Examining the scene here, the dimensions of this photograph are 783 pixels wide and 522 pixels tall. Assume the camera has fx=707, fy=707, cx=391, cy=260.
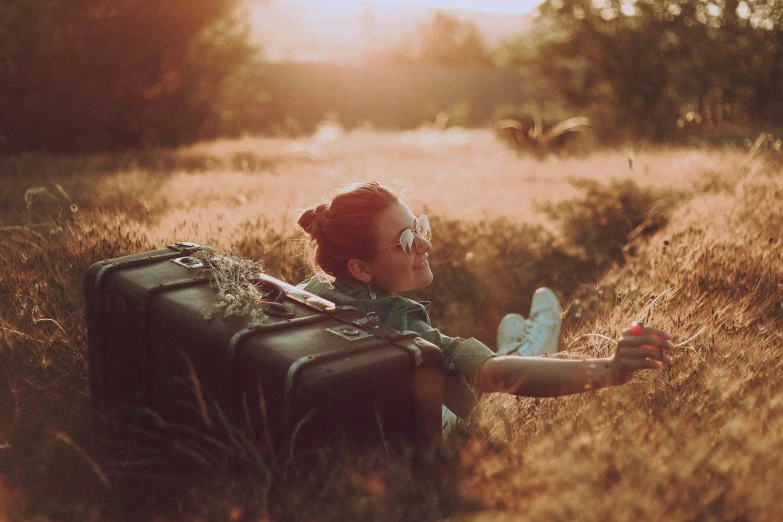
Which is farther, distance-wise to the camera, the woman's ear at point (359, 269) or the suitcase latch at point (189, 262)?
the suitcase latch at point (189, 262)

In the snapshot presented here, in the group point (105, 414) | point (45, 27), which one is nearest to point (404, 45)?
point (45, 27)

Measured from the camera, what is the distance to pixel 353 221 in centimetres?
296

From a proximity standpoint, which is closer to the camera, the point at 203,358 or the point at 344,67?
the point at 203,358

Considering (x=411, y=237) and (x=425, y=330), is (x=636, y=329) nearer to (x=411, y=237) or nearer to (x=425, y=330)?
(x=425, y=330)

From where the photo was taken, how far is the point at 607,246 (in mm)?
5957

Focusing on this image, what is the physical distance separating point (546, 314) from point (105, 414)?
252 centimetres

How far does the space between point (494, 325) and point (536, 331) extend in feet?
2.80

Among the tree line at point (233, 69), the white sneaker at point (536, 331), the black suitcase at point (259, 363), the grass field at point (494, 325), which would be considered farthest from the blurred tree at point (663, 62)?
the black suitcase at point (259, 363)

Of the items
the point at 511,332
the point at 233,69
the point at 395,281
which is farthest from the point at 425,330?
the point at 233,69

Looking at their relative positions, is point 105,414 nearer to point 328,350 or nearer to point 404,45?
point 328,350

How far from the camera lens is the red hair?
2.96 m

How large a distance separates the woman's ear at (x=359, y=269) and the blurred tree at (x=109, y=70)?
316 inches

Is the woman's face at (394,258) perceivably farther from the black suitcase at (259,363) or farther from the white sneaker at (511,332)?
the white sneaker at (511,332)

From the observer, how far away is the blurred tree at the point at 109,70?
404 inches
